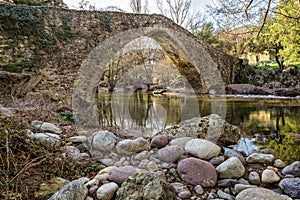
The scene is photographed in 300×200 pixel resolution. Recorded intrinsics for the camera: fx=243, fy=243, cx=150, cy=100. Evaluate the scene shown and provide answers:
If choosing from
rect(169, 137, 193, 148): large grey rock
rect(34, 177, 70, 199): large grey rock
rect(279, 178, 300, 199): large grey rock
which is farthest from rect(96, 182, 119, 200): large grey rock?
rect(279, 178, 300, 199): large grey rock

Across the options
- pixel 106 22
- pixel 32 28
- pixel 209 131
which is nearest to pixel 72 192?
pixel 209 131

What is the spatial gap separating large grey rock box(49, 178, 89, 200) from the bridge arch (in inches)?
81.4

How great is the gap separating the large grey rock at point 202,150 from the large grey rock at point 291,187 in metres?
0.64

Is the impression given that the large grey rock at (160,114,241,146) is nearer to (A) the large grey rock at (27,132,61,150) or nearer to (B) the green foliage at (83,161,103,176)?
(B) the green foliage at (83,161,103,176)

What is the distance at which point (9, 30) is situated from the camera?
19.3 feet

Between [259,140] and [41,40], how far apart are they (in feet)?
18.4

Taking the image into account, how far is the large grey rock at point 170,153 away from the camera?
2.36m

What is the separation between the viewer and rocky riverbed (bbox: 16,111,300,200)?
5.39ft

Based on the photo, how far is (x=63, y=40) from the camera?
665 centimetres

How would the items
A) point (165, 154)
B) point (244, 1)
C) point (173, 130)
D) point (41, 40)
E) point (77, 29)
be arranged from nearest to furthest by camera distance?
1. point (165, 154)
2. point (173, 130)
3. point (244, 1)
4. point (41, 40)
5. point (77, 29)

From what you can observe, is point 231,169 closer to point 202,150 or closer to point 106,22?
point 202,150

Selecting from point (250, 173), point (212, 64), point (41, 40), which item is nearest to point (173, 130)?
point (250, 173)

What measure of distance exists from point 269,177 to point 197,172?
2.09ft

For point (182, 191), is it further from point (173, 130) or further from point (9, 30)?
point (9, 30)
